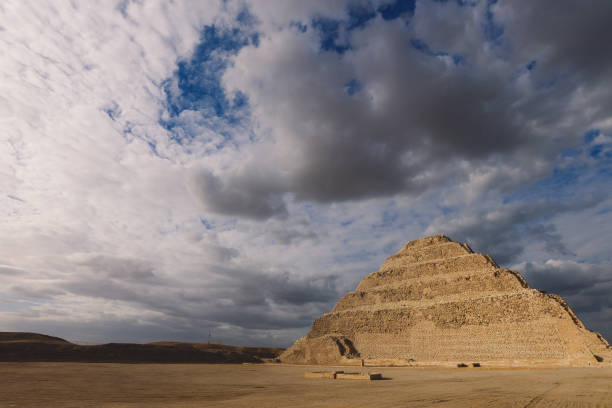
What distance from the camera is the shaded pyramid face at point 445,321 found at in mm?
42188

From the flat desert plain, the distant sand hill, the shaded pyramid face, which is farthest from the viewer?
the shaded pyramid face

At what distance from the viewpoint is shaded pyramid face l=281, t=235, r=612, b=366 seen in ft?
138

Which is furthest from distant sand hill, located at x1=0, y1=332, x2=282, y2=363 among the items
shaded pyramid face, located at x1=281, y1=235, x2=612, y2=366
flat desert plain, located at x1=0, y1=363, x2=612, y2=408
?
flat desert plain, located at x1=0, y1=363, x2=612, y2=408

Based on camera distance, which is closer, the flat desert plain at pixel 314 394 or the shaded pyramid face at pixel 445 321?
A: the flat desert plain at pixel 314 394

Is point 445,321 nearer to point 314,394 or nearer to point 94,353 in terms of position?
point 314,394

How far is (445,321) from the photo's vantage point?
53.2 m

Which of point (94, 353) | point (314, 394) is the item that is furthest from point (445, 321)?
point (94, 353)

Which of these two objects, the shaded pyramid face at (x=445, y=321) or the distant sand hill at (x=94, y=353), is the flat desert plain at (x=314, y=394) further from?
the distant sand hill at (x=94, y=353)

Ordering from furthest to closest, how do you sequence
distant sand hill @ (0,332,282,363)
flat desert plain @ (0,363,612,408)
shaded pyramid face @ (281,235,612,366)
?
shaded pyramid face @ (281,235,612,366), distant sand hill @ (0,332,282,363), flat desert plain @ (0,363,612,408)

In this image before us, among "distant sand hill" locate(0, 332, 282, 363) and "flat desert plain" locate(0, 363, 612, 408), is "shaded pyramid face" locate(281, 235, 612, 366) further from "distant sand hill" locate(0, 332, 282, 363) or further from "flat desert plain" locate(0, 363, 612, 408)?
"flat desert plain" locate(0, 363, 612, 408)

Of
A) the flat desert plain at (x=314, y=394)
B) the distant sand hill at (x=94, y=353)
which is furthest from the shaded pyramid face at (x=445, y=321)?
the flat desert plain at (x=314, y=394)

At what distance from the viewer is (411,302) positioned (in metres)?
61.1

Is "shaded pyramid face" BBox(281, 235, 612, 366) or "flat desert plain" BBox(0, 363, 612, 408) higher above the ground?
"shaded pyramid face" BBox(281, 235, 612, 366)

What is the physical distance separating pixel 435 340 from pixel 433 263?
51.4 ft
